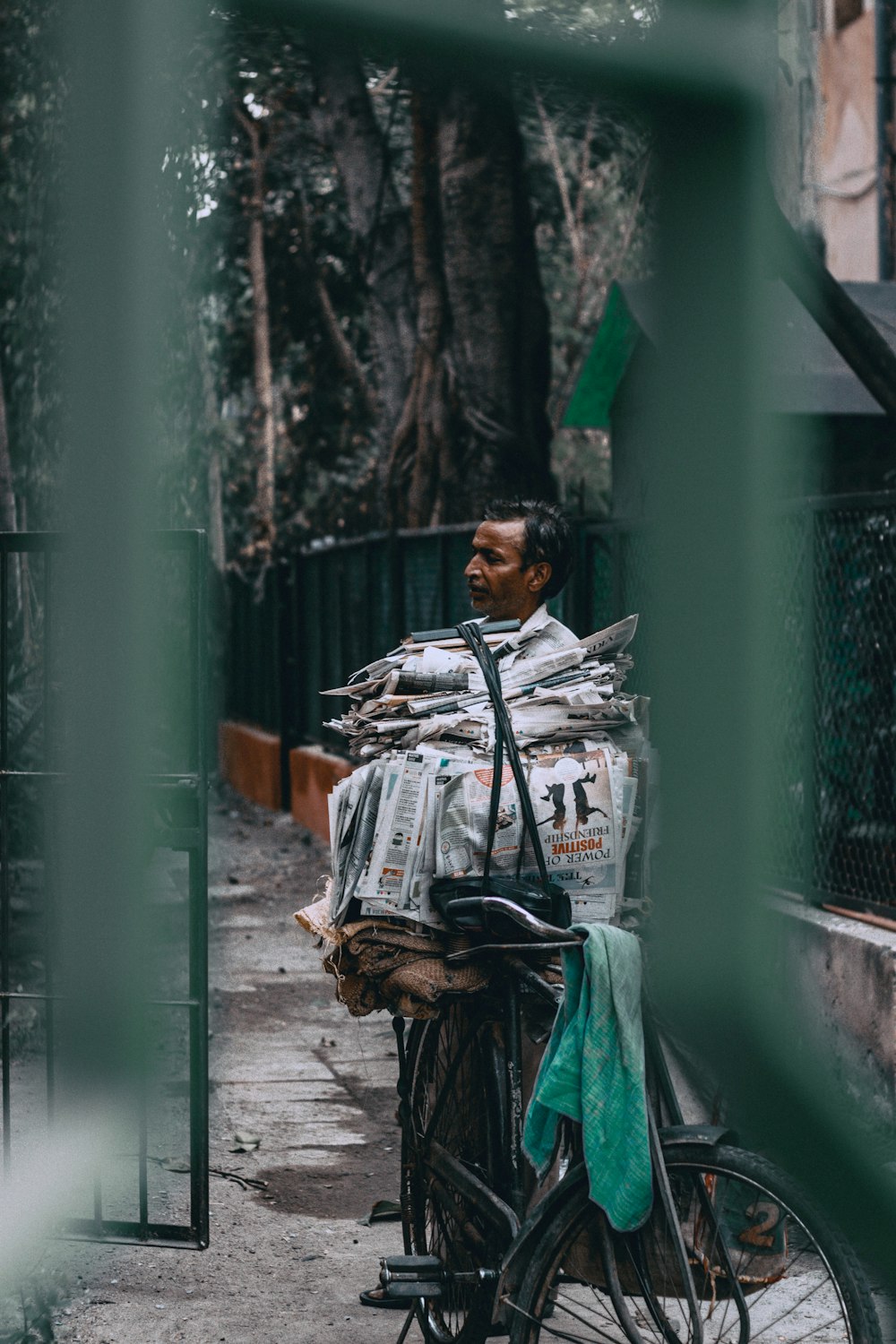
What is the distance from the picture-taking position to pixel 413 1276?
11.7 feet

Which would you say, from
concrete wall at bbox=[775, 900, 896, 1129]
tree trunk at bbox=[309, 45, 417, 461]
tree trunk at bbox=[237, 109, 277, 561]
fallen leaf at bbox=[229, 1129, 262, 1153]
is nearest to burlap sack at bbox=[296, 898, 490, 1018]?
fallen leaf at bbox=[229, 1129, 262, 1153]

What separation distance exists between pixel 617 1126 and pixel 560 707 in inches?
32.4

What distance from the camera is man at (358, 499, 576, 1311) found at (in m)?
3.54

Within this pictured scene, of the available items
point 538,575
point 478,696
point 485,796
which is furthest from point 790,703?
point 485,796

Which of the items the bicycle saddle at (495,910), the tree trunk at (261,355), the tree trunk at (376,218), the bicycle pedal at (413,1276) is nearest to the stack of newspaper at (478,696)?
the bicycle saddle at (495,910)

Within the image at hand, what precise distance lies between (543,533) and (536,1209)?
1322 millimetres

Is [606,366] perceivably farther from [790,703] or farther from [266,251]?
[266,251]

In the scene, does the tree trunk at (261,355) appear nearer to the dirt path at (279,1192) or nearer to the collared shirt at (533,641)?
the dirt path at (279,1192)

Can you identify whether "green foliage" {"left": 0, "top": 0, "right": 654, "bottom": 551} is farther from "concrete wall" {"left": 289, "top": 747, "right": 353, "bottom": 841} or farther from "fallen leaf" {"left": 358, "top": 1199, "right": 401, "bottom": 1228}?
"fallen leaf" {"left": 358, "top": 1199, "right": 401, "bottom": 1228}

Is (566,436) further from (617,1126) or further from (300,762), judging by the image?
(617,1126)

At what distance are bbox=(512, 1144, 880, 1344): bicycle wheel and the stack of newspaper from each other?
845mm

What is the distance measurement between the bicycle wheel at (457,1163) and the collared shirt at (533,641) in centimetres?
71

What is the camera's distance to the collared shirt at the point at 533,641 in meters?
3.51

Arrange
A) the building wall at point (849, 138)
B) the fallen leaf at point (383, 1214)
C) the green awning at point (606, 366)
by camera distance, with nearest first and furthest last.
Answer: the fallen leaf at point (383, 1214)
the green awning at point (606, 366)
the building wall at point (849, 138)
